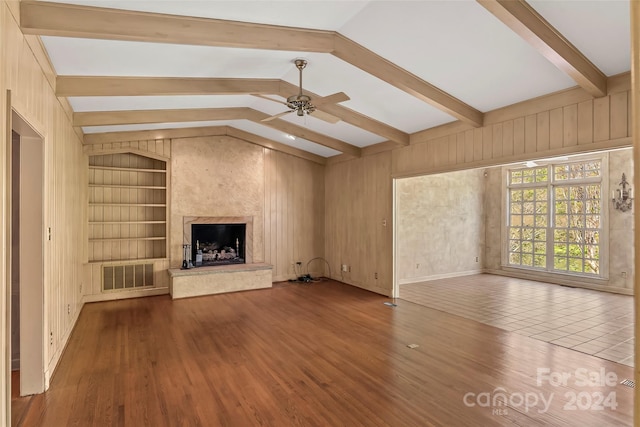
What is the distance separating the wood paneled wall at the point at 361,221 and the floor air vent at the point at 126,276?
3.91 metres

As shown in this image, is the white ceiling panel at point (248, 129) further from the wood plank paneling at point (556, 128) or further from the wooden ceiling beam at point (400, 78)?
the wood plank paneling at point (556, 128)

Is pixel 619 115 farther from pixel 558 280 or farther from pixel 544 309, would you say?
pixel 558 280

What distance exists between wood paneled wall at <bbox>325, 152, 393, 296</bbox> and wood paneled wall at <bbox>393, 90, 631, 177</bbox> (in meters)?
1.19

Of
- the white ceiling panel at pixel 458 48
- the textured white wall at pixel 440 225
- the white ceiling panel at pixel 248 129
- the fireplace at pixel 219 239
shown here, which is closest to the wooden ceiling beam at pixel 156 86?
the white ceiling panel at pixel 458 48

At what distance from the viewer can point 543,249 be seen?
8281 millimetres

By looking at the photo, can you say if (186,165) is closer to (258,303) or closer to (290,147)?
(290,147)

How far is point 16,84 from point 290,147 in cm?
578

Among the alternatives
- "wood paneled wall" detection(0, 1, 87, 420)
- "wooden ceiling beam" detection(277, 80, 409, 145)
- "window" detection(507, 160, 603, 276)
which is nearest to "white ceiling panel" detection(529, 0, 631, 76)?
"wooden ceiling beam" detection(277, 80, 409, 145)

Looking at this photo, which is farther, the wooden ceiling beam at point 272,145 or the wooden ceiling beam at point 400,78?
the wooden ceiling beam at point 272,145

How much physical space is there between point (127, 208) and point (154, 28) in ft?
15.4

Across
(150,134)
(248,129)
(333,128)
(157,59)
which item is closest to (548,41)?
(157,59)

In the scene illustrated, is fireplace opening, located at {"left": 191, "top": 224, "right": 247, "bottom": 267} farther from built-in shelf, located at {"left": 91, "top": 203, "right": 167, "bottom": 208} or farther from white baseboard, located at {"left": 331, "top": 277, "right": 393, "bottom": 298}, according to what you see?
white baseboard, located at {"left": 331, "top": 277, "right": 393, "bottom": 298}

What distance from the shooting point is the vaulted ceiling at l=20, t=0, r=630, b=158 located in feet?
9.04

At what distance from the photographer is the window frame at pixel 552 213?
715 centimetres
